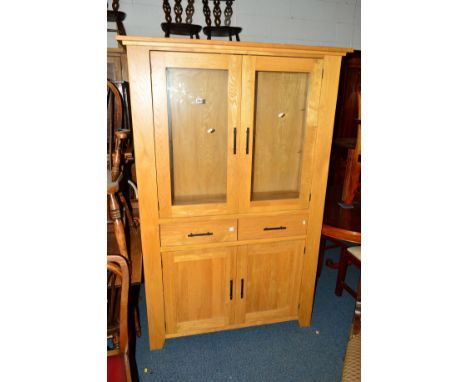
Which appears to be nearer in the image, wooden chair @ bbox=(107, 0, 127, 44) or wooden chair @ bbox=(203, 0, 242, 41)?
wooden chair @ bbox=(107, 0, 127, 44)

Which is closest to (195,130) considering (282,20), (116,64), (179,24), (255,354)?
(255,354)

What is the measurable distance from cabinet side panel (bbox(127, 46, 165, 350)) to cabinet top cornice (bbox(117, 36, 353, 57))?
0.13ft

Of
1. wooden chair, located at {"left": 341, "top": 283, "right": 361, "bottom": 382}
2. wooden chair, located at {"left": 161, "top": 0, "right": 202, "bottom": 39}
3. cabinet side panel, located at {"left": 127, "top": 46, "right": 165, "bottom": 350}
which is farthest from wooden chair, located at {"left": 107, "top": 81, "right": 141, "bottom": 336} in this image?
wooden chair, located at {"left": 341, "top": 283, "right": 361, "bottom": 382}

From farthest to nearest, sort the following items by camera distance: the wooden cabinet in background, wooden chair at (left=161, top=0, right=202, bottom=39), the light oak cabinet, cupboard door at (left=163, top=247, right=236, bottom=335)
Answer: wooden chair at (left=161, top=0, right=202, bottom=39) < the wooden cabinet in background < cupboard door at (left=163, top=247, right=236, bottom=335) < the light oak cabinet

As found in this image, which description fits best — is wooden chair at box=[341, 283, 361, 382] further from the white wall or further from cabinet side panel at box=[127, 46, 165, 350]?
the white wall

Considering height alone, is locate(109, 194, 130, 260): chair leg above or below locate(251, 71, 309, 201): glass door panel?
below

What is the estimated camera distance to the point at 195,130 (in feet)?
4.71

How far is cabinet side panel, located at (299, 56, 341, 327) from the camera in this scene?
4.44 ft

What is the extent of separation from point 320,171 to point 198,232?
0.70 meters

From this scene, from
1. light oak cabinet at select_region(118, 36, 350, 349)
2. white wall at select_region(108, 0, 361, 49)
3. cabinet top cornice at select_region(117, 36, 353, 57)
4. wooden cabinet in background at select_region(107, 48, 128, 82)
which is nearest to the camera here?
cabinet top cornice at select_region(117, 36, 353, 57)

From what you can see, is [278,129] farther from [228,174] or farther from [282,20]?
[282,20]
